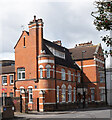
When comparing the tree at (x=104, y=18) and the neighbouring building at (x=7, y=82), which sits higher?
the tree at (x=104, y=18)

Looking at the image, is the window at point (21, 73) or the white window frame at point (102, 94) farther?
the white window frame at point (102, 94)

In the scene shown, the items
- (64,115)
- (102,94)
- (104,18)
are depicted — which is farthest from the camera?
(102,94)

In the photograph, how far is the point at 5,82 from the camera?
4203 centimetres

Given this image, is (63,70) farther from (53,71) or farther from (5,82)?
(5,82)

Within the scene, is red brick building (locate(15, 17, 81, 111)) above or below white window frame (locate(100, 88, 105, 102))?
above

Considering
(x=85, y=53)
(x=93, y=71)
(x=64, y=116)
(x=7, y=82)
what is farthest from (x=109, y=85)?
(x=64, y=116)

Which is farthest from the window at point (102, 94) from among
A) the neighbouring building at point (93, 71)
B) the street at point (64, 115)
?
the street at point (64, 115)

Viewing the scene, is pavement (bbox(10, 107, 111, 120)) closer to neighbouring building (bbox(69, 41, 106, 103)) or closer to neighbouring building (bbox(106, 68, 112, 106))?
neighbouring building (bbox(69, 41, 106, 103))

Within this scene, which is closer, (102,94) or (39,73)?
(39,73)

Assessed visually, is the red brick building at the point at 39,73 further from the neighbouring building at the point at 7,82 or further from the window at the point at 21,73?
the neighbouring building at the point at 7,82

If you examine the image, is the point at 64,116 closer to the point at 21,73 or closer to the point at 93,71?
the point at 21,73

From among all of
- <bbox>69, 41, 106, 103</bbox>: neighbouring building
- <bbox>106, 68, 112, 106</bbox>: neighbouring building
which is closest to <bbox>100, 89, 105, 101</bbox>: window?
<bbox>69, 41, 106, 103</bbox>: neighbouring building

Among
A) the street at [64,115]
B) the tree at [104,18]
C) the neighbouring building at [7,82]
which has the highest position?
the tree at [104,18]

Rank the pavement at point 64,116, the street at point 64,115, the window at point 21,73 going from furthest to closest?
the window at point 21,73
the street at point 64,115
the pavement at point 64,116
